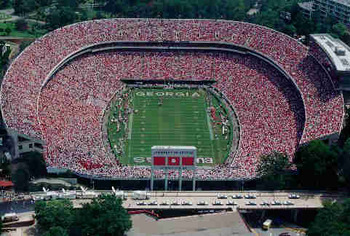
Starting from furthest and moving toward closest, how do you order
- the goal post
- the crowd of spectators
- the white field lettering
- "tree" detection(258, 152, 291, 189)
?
the white field lettering < the crowd of spectators < "tree" detection(258, 152, 291, 189) < the goal post

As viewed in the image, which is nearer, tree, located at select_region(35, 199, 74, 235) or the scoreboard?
tree, located at select_region(35, 199, 74, 235)

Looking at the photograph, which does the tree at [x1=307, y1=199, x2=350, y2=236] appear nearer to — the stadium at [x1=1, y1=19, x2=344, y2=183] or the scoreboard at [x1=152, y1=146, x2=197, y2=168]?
the stadium at [x1=1, y1=19, x2=344, y2=183]

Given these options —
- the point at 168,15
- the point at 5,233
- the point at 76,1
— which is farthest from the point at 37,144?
the point at 76,1

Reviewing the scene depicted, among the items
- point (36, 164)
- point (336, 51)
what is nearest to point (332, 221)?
point (36, 164)

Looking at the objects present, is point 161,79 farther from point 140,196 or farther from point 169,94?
point 140,196

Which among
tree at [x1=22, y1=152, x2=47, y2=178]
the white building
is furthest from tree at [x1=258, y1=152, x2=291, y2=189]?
the white building

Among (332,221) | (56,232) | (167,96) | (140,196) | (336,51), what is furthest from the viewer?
(167,96)

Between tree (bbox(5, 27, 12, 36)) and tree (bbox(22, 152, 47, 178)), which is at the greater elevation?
tree (bbox(5, 27, 12, 36))

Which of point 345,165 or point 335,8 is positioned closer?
point 345,165
